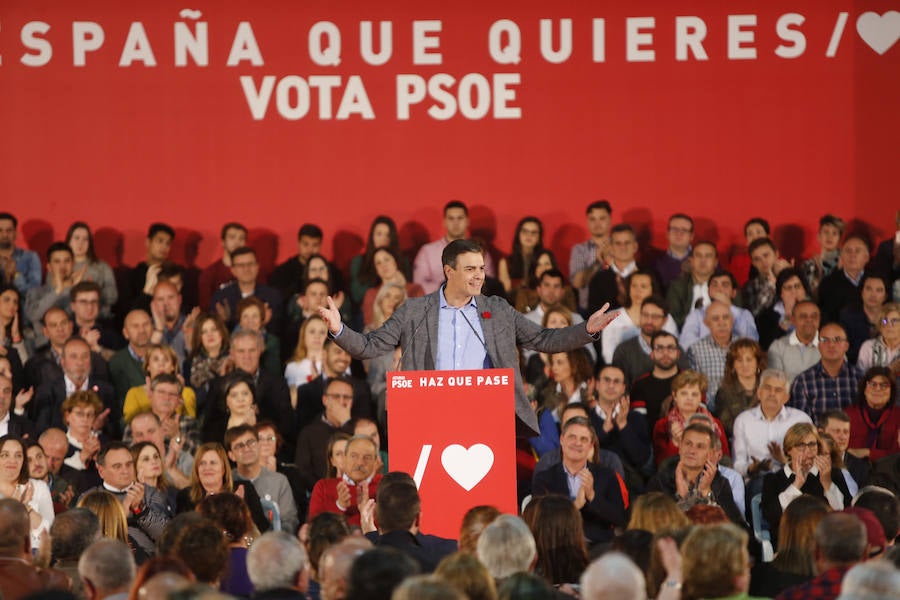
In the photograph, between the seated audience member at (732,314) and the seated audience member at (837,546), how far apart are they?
431cm

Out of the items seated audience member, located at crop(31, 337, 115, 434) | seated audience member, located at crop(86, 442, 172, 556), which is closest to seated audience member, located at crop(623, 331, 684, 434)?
seated audience member, located at crop(86, 442, 172, 556)

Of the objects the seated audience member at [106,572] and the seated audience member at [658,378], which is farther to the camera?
the seated audience member at [658,378]

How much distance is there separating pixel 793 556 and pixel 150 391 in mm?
4162

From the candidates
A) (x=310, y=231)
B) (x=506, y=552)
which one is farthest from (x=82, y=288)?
(x=506, y=552)

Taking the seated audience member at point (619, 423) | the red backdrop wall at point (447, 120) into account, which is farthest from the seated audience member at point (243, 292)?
the seated audience member at point (619, 423)

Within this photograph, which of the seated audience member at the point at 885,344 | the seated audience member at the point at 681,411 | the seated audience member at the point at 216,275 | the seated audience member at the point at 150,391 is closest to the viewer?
the seated audience member at the point at 681,411

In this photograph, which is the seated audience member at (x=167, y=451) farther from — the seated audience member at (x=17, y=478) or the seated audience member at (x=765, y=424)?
the seated audience member at (x=765, y=424)

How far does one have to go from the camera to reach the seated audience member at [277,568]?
159 inches

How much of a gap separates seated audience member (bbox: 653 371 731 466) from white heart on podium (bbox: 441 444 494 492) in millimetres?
2518

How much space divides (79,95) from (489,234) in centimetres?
309

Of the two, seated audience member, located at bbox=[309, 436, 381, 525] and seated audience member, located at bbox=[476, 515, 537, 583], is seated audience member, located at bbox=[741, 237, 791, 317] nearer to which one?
seated audience member, located at bbox=[309, 436, 381, 525]

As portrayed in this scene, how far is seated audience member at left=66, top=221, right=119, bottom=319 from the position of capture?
31.1 feet

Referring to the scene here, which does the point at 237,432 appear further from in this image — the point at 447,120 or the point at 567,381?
the point at 447,120

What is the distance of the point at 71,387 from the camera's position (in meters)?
8.16
